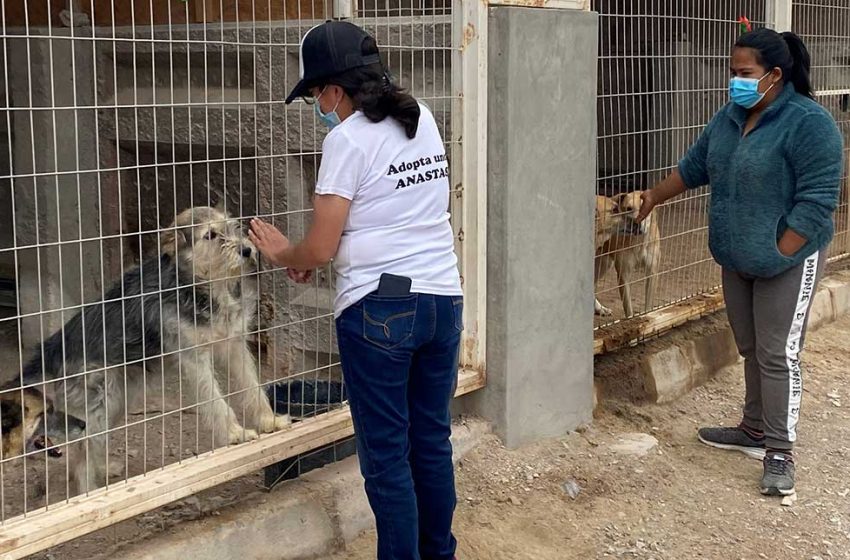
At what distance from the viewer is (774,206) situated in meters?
4.66

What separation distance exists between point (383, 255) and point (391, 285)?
10 centimetres

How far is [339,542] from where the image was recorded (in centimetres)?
419

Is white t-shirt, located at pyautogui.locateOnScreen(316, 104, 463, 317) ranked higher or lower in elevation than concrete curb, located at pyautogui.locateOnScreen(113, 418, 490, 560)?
higher

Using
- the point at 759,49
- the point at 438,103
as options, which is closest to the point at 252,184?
the point at 438,103

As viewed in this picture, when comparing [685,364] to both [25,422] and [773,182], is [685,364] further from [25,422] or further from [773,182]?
[25,422]

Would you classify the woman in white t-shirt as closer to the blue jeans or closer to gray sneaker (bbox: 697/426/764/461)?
the blue jeans

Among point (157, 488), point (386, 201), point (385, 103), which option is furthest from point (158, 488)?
Answer: point (385, 103)

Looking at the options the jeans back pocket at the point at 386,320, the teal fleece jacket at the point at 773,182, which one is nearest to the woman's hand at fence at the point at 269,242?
the jeans back pocket at the point at 386,320

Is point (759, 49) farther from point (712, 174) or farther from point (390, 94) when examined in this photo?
point (390, 94)

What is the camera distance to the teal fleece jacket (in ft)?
14.8

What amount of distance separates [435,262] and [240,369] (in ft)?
4.79

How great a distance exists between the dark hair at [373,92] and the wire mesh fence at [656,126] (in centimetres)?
277

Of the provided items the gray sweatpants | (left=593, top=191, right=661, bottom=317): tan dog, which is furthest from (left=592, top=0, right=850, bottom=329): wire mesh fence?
the gray sweatpants

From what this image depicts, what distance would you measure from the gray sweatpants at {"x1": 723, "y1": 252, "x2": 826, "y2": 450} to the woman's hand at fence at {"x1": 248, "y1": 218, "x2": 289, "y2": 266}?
257cm
